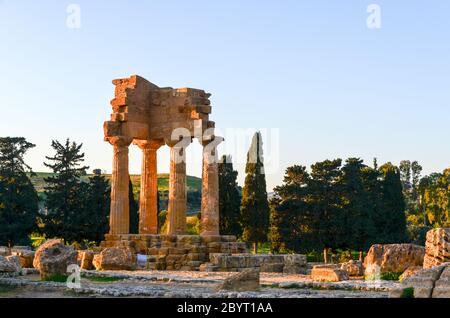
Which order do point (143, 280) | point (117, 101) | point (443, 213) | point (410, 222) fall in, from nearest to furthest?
point (143, 280) < point (117, 101) < point (443, 213) < point (410, 222)

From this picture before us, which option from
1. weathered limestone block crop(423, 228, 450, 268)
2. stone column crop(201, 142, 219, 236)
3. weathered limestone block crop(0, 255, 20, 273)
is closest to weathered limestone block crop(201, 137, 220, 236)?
stone column crop(201, 142, 219, 236)

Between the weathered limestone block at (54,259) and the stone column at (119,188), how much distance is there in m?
11.8

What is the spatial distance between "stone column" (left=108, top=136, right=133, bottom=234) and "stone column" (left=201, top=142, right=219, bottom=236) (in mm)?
3983

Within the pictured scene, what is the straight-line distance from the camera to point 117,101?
3838 cm

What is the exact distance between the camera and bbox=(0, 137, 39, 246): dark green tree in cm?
5122

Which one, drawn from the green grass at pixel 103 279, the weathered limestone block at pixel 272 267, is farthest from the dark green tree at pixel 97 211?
the green grass at pixel 103 279

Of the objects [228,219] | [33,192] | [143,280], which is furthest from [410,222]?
[143,280]

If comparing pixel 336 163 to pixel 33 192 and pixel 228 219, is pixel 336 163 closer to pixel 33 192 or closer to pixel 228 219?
pixel 228 219

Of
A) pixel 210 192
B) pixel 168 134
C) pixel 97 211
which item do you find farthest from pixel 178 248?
pixel 97 211

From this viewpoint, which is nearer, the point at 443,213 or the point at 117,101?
the point at 117,101

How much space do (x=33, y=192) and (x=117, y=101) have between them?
18.1 metres

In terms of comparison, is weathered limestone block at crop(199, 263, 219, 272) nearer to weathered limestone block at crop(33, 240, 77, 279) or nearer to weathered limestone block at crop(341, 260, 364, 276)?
weathered limestone block at crop(341, 260, 364, 276)

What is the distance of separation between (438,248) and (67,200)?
34.9 metres
